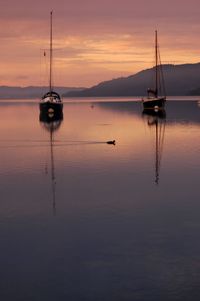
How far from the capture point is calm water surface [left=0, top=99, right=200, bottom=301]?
12.1 metres

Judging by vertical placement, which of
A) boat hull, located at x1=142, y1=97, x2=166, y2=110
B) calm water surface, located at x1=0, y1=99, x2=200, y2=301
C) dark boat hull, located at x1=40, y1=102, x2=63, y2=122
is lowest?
calm water surface, located at x1=0, y1=99, x2=200, y2=301

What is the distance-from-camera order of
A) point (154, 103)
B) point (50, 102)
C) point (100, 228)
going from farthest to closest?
point (154, 103)
point (50, 102)
point (100, 228)

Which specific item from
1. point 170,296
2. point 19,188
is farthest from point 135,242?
point 19,188

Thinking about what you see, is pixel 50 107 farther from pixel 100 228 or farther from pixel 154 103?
pixel 100 228

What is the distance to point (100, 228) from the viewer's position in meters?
16.8

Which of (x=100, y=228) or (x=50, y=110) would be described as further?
(x=50, y=110)

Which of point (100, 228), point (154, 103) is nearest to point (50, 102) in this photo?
point (154, 103)

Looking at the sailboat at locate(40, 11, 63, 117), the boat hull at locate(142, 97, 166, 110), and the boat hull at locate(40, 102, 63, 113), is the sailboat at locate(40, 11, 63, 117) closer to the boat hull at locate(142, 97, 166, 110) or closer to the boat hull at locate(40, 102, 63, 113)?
the boat hull at locate(40, 102, 63, 113)

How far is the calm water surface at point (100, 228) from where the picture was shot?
12.1 meters

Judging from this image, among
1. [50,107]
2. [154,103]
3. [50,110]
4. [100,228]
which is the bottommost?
[100,228]

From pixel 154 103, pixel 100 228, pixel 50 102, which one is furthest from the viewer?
pixel 154 103

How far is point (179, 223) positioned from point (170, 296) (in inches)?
240

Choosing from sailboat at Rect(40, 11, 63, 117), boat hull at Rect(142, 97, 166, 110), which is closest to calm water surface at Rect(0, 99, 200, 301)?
sailboat at Rect(40, 11, 63, 117)

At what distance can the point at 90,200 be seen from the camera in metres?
21.3
